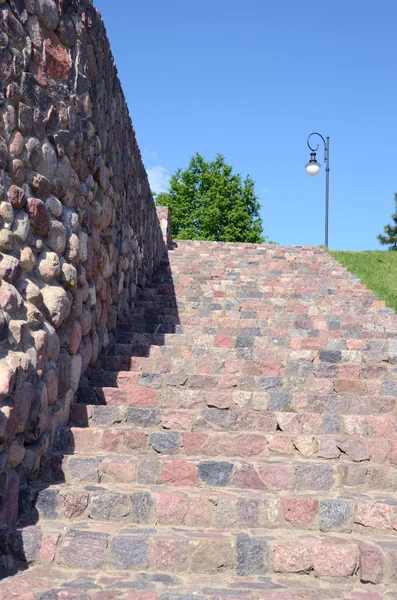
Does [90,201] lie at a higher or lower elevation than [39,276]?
higher

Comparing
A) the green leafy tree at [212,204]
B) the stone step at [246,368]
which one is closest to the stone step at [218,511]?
the stone step at [246,368]

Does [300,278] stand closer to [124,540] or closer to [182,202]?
[124,540]

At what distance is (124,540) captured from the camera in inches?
119

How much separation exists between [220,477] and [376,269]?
1082 centimetres

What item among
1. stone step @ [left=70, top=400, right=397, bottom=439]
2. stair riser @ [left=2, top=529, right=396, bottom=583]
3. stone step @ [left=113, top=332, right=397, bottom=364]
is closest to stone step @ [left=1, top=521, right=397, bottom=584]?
stair riser @ [left=2, top=529, right=396, bottom=583]

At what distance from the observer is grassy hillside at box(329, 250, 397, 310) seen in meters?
10.2

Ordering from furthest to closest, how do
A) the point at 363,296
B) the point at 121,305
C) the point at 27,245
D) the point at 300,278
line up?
the point at 300,278
the point at 363,296
the point at 121,305
the point at 27,245

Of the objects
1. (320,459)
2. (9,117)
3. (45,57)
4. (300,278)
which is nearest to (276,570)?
(320,459)

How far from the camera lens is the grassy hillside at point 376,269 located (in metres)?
10.2

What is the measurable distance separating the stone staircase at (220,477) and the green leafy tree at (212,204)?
24.4 metres

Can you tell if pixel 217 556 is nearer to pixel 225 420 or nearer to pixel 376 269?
pixel 225 420

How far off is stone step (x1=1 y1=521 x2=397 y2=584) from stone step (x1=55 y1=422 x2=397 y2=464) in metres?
0.85

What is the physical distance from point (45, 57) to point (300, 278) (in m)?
6.76

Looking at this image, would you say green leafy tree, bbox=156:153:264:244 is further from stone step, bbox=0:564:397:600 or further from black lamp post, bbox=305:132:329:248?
stone step, bbox=0:564:397:600
